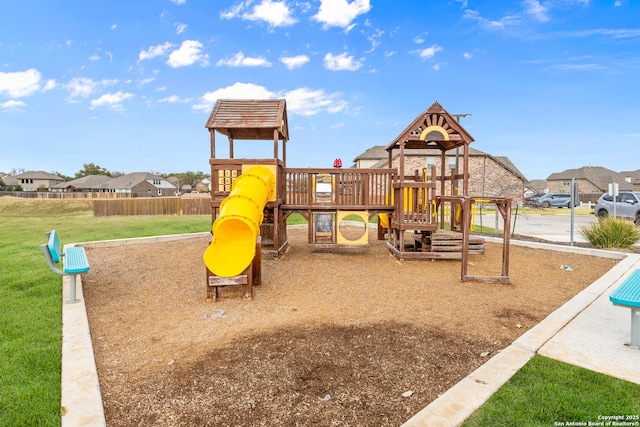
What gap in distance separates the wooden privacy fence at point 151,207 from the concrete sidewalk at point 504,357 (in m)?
27.1

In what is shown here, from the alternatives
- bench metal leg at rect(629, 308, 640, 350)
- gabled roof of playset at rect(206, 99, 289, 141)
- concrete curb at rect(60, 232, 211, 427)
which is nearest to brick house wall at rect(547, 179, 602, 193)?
gabled roof of playset at rect(206, 99, 289, 141)

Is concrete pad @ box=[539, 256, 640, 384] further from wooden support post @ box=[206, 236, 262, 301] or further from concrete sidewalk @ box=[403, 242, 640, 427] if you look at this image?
wooden support post @ box=[206, 236, 262, 301]

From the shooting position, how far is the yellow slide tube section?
5.76m

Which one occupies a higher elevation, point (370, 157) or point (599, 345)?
point (370, 157)

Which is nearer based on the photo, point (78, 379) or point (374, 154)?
point (78, 379)

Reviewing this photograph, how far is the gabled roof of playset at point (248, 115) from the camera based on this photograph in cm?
996

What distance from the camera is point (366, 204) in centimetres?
1039

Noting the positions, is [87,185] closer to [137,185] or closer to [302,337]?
[137,185]

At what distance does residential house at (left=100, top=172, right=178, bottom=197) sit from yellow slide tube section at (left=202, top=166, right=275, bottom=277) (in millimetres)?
86226

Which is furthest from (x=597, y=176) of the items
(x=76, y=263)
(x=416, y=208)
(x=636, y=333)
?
(x=76, y=263)

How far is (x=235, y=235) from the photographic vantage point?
6309 mm


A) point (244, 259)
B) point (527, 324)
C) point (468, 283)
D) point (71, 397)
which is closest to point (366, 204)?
point (468, 283)

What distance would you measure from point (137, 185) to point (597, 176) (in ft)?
308

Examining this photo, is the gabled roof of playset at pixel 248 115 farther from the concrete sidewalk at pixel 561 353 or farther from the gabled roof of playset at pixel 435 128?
the concrete sidewalk at pixel 561 353
